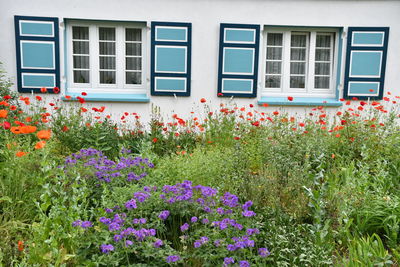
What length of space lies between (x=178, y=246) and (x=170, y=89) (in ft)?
14.4

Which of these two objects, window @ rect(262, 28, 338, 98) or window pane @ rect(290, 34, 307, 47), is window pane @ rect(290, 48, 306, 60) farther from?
window pane @ rect(290, 34, 307, 47)

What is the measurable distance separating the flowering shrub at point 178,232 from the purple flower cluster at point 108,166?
0.40 metres

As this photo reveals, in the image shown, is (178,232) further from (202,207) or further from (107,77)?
(107,77)

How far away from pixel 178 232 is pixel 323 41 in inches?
228

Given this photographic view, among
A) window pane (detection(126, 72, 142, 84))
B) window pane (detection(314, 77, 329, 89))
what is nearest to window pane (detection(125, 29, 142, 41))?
window pane (detection(126, 72, 142, 84))

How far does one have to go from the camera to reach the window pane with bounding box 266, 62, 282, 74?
23.1 feet

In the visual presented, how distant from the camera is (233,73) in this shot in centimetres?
661

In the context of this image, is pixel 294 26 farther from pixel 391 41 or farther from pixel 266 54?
pixel 391 41

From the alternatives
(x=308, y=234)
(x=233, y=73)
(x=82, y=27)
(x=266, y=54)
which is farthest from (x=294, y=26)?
(x=308, y=234)

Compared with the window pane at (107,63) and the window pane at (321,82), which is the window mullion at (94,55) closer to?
the window pane at (107,63)

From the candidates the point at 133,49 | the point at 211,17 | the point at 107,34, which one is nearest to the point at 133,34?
the point at 133,49

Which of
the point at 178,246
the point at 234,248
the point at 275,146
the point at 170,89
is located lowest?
the point at 178,246

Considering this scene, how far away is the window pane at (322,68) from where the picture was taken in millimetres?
7098

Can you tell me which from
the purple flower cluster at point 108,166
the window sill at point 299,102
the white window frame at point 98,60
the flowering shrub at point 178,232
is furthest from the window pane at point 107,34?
the flowering shrub at point 178,232
